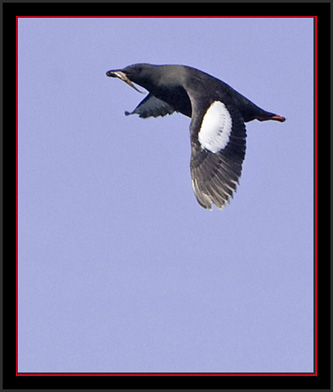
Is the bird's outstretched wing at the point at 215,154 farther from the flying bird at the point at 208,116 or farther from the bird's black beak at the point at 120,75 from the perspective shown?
the bird's black beak at the point at 120,75

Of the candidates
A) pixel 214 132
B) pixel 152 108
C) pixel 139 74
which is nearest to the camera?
pixel 214 132

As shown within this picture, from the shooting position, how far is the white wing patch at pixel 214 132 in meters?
15.2

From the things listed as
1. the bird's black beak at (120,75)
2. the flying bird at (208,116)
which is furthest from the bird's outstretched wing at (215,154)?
the bird's black beak at (120,75)

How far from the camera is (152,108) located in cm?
1784

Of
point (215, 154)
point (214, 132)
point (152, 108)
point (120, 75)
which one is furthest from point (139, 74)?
point (215, 154)

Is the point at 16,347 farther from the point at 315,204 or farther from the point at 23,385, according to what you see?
the point at 315,204

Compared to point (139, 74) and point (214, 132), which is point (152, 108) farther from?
point (214, 132)

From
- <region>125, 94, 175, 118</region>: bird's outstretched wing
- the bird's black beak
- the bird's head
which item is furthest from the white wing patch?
<region>125, 94, 175, 118</region>: bird's outstretched wing

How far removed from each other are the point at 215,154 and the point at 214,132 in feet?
1.02

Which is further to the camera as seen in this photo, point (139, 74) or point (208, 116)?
point (139, 74)

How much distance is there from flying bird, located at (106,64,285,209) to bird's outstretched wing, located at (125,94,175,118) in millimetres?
1210

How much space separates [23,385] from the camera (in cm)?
1360

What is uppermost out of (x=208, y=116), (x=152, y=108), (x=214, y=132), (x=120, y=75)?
(x=120, y=75)

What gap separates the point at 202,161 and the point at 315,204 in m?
1.70
